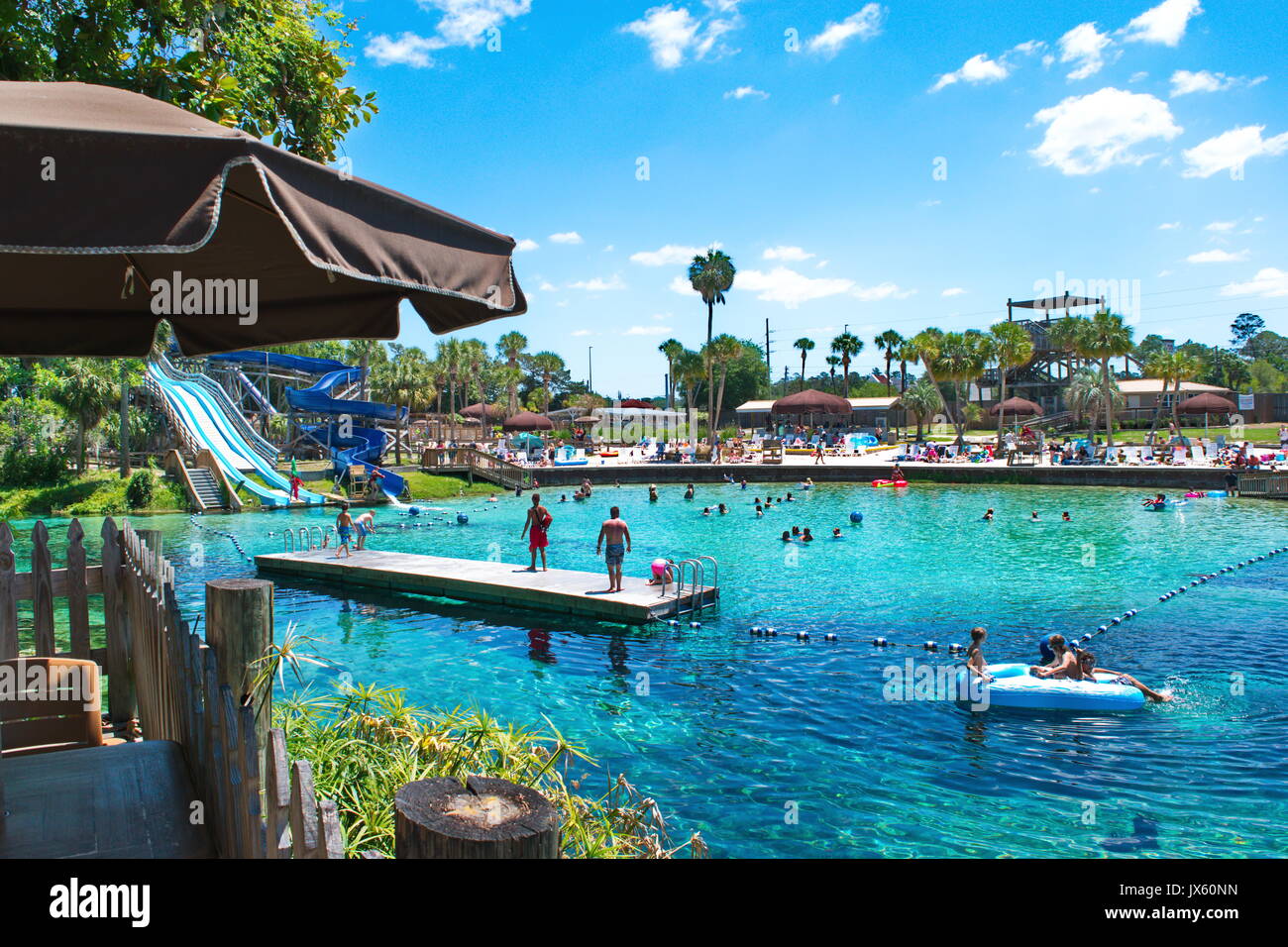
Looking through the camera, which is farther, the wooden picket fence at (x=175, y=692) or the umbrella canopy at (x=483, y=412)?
the umbrella canopy at (x=483, y=412)

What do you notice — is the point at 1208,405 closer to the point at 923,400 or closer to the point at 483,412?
the point at 923,400

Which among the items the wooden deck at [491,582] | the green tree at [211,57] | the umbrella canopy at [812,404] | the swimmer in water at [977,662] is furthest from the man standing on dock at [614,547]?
A: the umbrella canopy at [812,404]

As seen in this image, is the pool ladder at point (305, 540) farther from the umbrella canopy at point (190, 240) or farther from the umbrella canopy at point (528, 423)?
the umbrella canopy at point (528, 423)

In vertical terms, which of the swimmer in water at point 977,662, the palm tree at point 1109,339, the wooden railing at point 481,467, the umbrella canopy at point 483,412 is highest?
the palm tree at point 1109,339

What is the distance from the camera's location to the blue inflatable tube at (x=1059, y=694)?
9.35 meters

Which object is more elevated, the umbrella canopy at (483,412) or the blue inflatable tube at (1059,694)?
the umbrella canopy at (483,412)

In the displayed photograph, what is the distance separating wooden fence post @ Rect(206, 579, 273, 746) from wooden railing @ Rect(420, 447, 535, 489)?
3463 centimetres

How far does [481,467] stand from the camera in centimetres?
3931

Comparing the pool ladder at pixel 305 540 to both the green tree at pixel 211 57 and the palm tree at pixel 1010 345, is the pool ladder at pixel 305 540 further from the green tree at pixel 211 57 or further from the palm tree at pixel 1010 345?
the palm tree at pixel 1010 345

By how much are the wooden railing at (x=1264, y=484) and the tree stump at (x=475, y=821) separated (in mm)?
35139

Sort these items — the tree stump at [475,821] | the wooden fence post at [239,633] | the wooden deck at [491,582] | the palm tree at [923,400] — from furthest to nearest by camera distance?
the palm tree at [923,400], the wooden deck at [491,582], the wooden fence post at [239,633], the tree stump at [475,821]

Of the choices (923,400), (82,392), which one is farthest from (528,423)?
(923,400)

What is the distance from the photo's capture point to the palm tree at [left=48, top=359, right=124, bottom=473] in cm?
3095

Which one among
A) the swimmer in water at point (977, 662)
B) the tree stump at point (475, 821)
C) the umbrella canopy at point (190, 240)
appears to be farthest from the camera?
the swimmer in water at point (977, 662)
